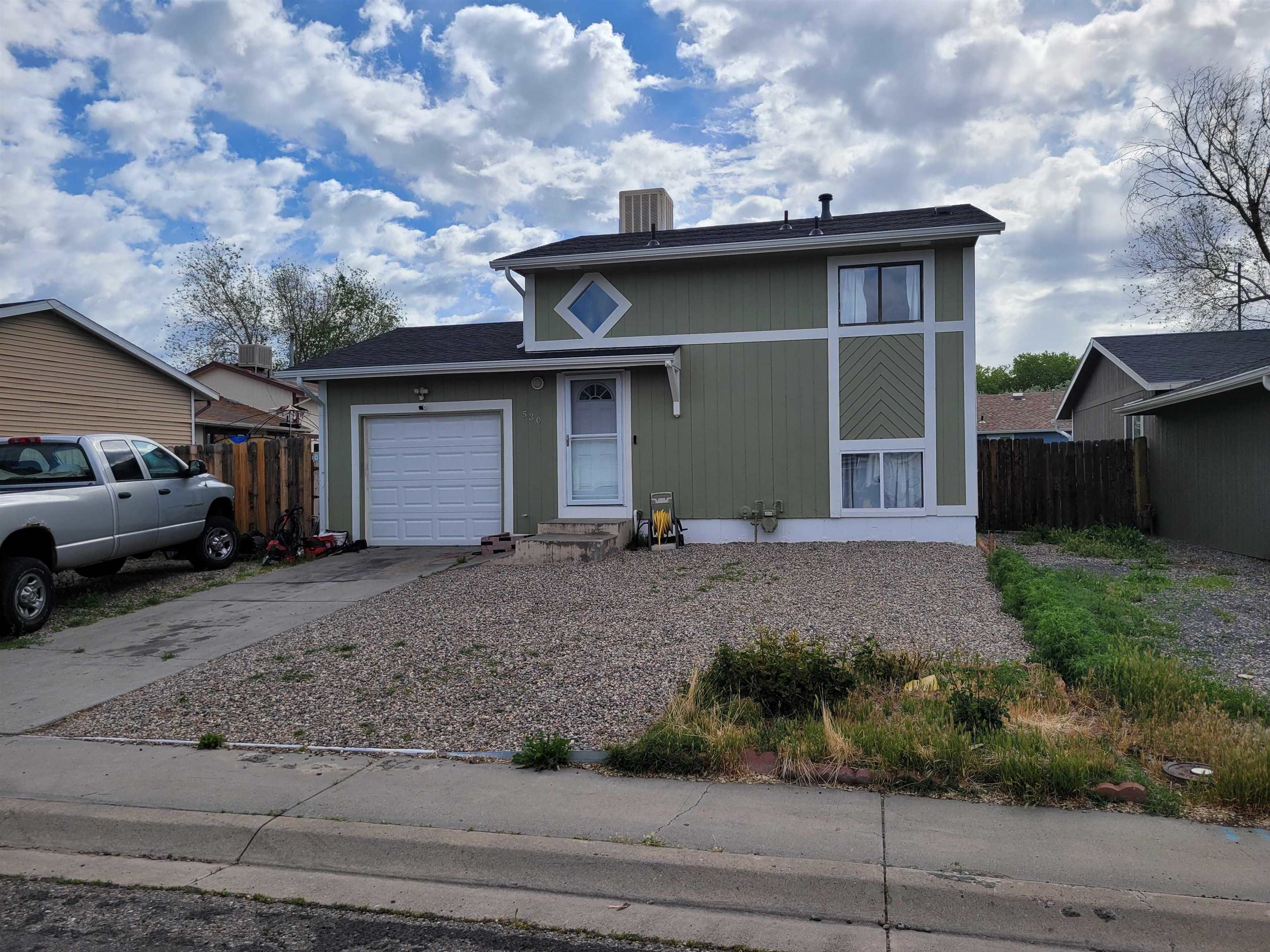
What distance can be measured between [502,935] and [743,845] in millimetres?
1085

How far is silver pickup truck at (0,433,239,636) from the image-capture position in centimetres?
848

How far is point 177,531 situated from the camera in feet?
36.3

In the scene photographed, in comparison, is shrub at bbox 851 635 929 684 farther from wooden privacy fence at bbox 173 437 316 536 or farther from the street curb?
wooden privacy fence at bbox 173 437 316 536

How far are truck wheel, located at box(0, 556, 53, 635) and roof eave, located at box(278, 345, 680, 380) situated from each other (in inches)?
213

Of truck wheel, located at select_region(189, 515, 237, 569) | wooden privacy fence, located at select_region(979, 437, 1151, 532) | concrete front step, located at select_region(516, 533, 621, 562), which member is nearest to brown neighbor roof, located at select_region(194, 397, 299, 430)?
truck wheel, located at select_region(189, 515, 237, 569)

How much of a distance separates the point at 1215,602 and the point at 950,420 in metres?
4.22

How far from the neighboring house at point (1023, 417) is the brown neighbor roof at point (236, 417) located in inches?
1007

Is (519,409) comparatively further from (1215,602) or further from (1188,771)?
(1188,771)

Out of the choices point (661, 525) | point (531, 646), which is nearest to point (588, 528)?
point (661, 525)

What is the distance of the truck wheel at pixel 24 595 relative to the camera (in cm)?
826

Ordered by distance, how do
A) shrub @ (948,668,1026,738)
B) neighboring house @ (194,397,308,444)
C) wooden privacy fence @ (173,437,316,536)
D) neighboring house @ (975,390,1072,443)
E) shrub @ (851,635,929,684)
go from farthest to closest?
1. neighboring house @ (975,390,1072,443)
2. neighboring house @ (194,397,308,444)
3. wooden privacy fence @ (173,437,316,536)
4. shrub @ (851,635,929,684)
5. shrub @ (948,668,1026,738)

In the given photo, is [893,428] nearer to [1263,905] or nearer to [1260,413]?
[1260,413]

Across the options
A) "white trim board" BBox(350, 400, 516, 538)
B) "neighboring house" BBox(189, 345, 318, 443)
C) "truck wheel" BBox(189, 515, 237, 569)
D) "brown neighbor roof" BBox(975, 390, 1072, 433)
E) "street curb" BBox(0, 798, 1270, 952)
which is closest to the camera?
"street curb" BBox(0, 798, 1270, 952)

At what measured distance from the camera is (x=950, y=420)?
12453 millimetres
